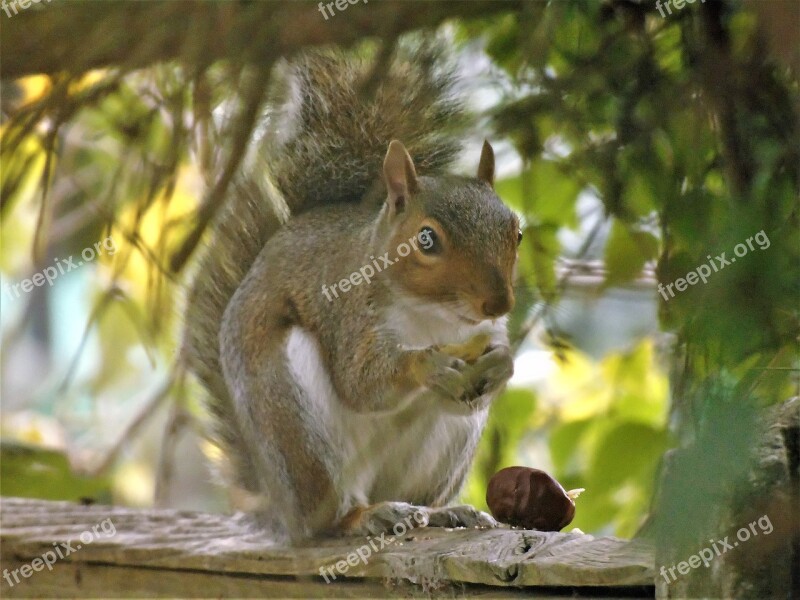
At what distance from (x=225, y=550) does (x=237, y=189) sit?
0.55 metres

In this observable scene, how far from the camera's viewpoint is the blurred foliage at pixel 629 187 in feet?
1.49

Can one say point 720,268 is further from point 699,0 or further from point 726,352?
point 699,0

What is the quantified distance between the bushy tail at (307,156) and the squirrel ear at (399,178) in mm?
174

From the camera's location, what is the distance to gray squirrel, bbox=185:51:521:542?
3.98ft

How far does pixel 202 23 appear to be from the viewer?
0.87m

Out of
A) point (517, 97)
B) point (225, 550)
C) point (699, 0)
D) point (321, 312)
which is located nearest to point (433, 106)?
point (517, 97)

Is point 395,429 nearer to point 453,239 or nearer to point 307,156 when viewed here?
point 453,239
